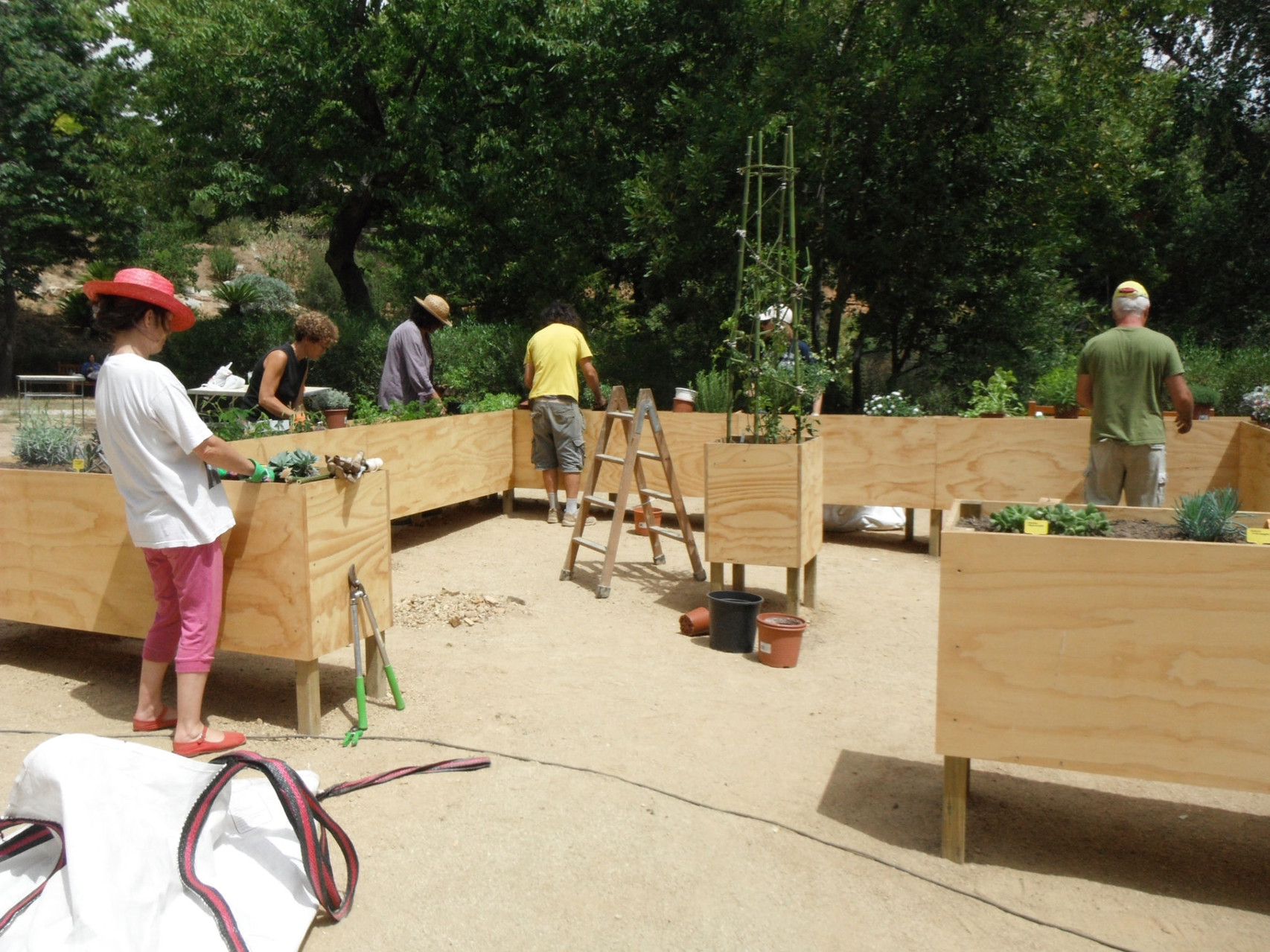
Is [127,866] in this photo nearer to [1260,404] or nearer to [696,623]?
[696,623]

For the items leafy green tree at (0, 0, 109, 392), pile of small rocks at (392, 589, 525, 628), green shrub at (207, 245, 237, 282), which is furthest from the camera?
green shrub at (207, 245, 237, 282)

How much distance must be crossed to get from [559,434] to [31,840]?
21.4ft

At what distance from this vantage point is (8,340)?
1009 inches

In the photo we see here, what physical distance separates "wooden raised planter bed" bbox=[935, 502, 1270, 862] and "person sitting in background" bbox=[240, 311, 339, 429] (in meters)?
4.19

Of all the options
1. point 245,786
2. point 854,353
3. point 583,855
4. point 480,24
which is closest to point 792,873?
point 583,855

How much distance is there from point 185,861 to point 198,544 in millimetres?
1654

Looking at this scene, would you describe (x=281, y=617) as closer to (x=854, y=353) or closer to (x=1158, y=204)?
(x=854, y=353)

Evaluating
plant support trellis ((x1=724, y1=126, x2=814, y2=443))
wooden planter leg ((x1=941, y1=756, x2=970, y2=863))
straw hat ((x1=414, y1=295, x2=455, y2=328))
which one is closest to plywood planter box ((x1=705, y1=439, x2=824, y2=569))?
plant support trellis ((x1=724, y1=126, x2=814, y2=443))

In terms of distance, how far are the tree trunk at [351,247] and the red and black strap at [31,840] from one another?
14942mm

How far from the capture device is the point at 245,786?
10.5 ft

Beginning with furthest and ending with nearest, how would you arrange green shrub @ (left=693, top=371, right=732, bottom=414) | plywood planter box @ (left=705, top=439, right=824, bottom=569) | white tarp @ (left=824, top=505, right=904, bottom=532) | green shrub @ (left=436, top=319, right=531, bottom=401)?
green shrub @ (left=436, top=319, right=531, bottom=401) < green shrub @ (left=693, top=371, right=732, bottom=414) < white tarp @ (left=824, top=505, right=904, bottom=532) < plywood planter box @ (left=705, top=439, right=824, bottom=569)

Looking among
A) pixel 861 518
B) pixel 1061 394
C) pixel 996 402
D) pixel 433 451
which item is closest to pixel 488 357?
pixel 433 451

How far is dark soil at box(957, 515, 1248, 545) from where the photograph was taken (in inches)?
131

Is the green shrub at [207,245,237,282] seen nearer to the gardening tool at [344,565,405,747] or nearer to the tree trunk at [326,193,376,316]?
the tree trunk at [326,193,376,316]
